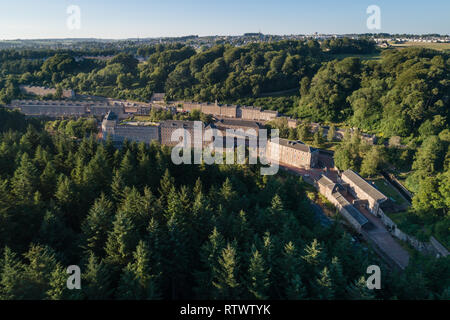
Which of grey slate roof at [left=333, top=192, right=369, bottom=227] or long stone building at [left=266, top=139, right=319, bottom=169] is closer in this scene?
grey slate roof at [left=333, top=192, right=369, bottom=227]

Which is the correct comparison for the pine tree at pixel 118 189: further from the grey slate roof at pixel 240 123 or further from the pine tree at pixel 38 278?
the grey slate roof at pixel 240 123

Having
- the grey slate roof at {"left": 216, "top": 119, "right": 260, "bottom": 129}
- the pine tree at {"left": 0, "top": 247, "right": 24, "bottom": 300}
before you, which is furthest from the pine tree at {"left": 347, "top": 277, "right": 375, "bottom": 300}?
the grey slate roof at {"left": 216, "top": 119, "right": 260, "bottom": 129}

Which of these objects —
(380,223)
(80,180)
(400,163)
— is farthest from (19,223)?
(400,163)

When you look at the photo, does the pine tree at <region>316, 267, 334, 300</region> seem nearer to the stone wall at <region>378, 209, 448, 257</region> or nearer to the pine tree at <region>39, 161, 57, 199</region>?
the stone wall at <region>378, 209, 448, 257</region>

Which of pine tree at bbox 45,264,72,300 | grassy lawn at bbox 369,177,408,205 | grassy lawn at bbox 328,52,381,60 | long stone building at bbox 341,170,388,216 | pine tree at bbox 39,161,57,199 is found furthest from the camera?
grassy lawn at bbox 328,52,381,60

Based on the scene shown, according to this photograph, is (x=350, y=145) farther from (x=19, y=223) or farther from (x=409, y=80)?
(x=19, y=223)

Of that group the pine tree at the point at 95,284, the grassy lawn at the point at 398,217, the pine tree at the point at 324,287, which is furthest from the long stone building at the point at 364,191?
the pine tree at the point at 95,284
